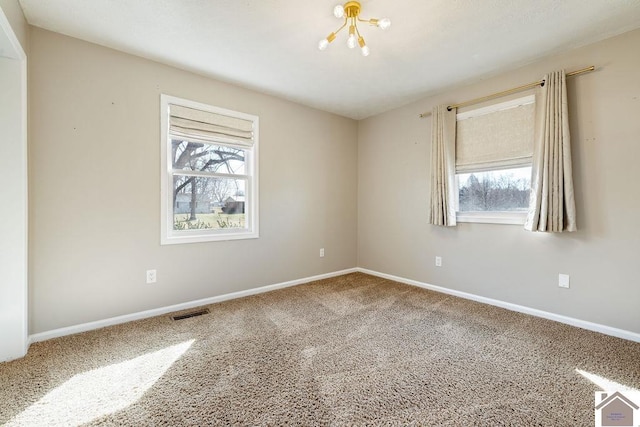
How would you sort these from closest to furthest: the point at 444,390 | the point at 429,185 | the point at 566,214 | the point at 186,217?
the point at 444,390, the point at 566,214, the point at 186,217, the point at 429,185

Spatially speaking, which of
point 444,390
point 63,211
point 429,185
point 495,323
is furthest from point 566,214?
point 63,211

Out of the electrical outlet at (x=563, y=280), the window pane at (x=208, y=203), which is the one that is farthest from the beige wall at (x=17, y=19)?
the electrical outlet at (x=563, y=280)

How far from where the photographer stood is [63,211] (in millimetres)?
2203

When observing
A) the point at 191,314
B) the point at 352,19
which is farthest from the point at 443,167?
the point at 191,314

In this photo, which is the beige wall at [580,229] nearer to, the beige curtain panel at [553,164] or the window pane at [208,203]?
the beige curtain panel at [553,164]

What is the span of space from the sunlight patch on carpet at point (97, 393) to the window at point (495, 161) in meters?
3.15

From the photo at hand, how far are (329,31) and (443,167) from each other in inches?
74.2

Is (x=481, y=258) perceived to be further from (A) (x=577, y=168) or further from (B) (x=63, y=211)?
(B) (x=63, y=211)

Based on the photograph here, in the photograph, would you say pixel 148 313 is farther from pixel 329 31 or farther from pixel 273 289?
pixel 329 31

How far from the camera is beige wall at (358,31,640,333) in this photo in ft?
7.17

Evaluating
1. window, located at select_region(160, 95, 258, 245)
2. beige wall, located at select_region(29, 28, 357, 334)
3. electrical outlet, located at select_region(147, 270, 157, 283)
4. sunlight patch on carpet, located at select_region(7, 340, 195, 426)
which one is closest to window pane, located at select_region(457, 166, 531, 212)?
beige wall, located at select_region(29, 28, 357, 334)

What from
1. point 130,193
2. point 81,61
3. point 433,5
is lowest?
point 130,193

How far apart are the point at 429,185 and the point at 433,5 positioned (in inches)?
76.6

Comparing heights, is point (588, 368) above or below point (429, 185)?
below
